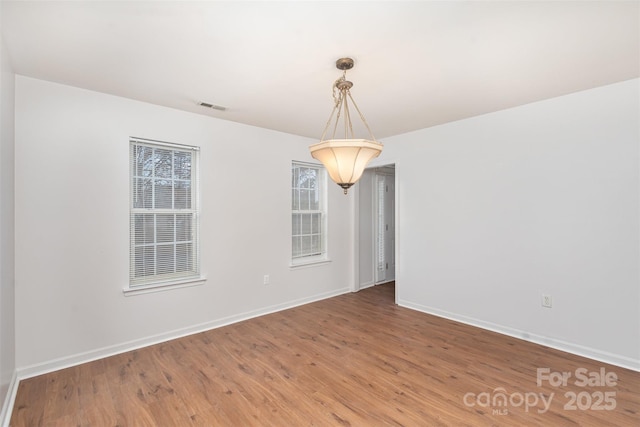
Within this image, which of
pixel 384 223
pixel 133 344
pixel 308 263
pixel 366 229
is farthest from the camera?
pixel 384 223

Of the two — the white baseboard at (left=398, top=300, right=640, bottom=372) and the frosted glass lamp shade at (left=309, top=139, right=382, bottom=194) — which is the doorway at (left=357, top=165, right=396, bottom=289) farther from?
the frosted glass lamp shade at (left=309, top=139, right=382, bottom=194)

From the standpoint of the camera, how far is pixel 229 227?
368cm

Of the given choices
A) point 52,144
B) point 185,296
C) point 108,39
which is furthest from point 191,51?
point 185,296

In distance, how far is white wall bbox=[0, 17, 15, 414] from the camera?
1.88 m

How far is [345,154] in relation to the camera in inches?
80.6

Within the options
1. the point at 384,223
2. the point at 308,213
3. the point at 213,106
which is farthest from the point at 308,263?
the point at 213,106

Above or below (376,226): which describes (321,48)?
Answer: above

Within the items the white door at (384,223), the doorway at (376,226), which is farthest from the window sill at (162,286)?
the white door at (384,223)

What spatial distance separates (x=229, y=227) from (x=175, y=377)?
1.69m

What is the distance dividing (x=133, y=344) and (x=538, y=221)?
4.25 meters

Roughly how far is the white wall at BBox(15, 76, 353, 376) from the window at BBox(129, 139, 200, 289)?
109 millimetres

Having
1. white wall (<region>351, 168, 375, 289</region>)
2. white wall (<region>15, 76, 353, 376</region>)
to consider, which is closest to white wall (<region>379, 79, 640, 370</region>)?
white wall (<region>351, 168, 375, 289</region>)

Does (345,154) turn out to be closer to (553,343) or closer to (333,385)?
(333,385)

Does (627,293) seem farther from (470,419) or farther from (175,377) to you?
(175,377)
